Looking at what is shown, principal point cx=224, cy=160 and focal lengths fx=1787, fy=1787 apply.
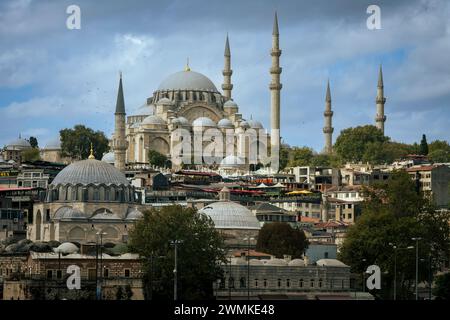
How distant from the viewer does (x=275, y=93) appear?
161 metres

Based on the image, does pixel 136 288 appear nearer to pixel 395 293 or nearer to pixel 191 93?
pixel 395 293

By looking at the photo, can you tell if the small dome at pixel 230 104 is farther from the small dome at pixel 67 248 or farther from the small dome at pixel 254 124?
the small dome at pixel 67 248

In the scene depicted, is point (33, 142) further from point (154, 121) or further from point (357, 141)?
point (357, 141)

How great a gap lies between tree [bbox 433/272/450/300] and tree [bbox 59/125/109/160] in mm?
65708

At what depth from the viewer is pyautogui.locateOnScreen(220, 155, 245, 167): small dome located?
160 m

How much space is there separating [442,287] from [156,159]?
68558mm

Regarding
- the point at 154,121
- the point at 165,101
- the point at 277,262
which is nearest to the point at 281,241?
the point at 277,262

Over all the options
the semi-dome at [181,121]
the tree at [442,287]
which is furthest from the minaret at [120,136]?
the tree at [442,287]

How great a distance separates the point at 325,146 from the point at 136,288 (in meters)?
99.2

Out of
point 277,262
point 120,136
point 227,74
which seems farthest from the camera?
point 227,74

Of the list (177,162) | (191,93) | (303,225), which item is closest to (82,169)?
(303,225)

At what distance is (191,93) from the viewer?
177 m

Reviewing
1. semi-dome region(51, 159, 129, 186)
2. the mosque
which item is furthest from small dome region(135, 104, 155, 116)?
semi-dome region(51, 159, 129, 186)

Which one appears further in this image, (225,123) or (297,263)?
(225,123)
